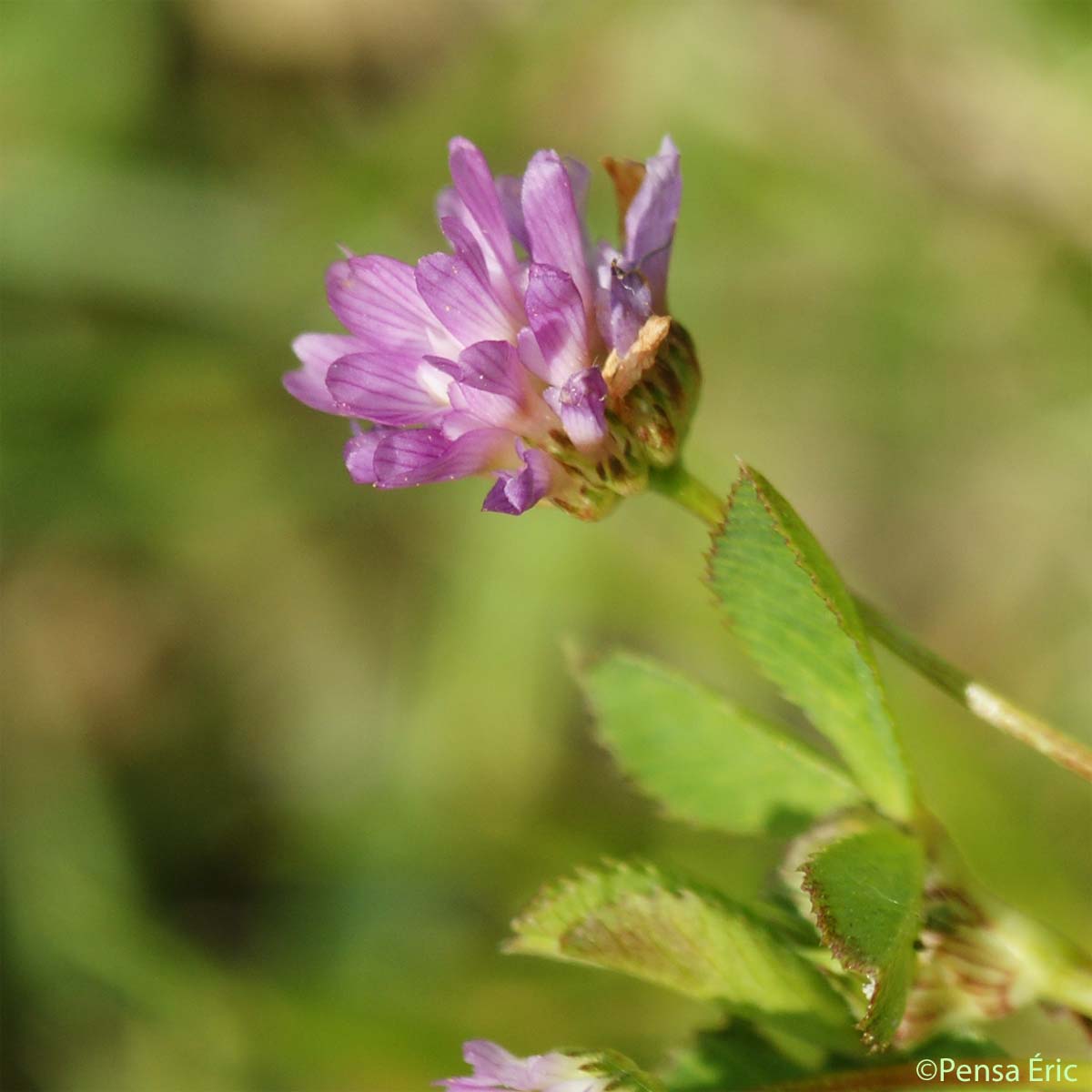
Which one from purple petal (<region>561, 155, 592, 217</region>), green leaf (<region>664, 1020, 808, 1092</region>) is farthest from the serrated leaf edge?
purple petal (<region>561, 155, 592, 217</region>)

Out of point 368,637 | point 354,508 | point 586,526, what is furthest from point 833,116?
point 368,637

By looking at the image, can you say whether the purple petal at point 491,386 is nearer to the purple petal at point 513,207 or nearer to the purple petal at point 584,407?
the purple petal at point 584,407

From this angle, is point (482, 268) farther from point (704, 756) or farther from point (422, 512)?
point (422, 512)

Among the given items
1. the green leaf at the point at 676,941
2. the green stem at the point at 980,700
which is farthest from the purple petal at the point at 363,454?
the green leaf at the point at 676,941

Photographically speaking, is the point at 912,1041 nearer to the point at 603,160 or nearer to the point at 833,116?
the point at 603,160

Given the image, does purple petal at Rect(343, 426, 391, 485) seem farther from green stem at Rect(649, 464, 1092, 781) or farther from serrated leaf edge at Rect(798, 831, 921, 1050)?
serrated leaf edge at Rect(798, 831, 921, 1050)
